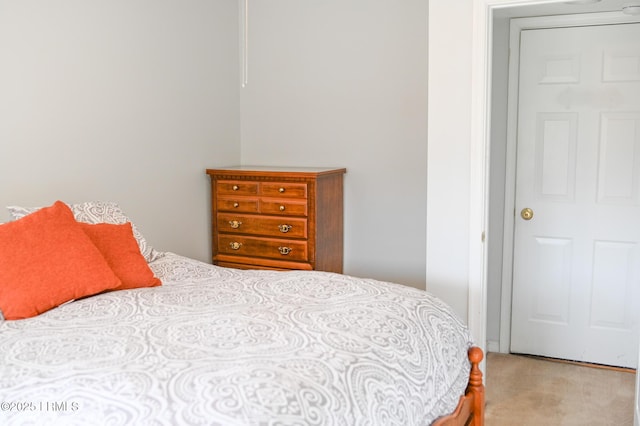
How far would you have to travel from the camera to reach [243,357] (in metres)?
1.73

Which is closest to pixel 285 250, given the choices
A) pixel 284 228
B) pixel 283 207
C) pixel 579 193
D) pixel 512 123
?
pixel 284 228

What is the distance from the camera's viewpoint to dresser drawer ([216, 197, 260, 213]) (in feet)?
12.2

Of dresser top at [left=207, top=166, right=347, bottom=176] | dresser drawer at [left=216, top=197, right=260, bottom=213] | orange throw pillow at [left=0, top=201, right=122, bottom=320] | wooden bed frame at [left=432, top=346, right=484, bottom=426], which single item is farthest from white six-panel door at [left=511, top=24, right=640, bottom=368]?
orange throw pillow at [left=0, top=201, right=122, bottom=320]

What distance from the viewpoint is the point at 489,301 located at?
167 inches

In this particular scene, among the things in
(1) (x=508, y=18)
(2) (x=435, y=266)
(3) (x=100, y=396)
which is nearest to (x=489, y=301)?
(2) (x=435, y=266)

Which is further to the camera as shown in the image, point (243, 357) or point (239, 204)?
point (239, 204)

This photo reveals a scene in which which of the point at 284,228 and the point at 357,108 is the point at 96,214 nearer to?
the point at 284,228

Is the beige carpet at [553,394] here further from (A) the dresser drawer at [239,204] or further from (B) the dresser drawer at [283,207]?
(A) the dresser drawer at [239,204]

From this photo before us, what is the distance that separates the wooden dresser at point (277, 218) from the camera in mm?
3578

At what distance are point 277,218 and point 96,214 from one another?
112cm

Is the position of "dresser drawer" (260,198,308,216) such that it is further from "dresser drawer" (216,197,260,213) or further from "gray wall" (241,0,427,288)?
"gray wall" (241,0,427,288)

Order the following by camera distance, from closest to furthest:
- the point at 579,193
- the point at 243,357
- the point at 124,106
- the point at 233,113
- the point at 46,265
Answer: the point at 243,357 → the point at 46,265 → the point at 124,106 → the point at 579,193 → the point at 233,113

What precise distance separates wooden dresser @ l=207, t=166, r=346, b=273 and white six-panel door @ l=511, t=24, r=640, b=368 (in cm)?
122

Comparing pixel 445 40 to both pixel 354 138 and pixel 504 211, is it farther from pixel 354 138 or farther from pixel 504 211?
pixel 504 211
